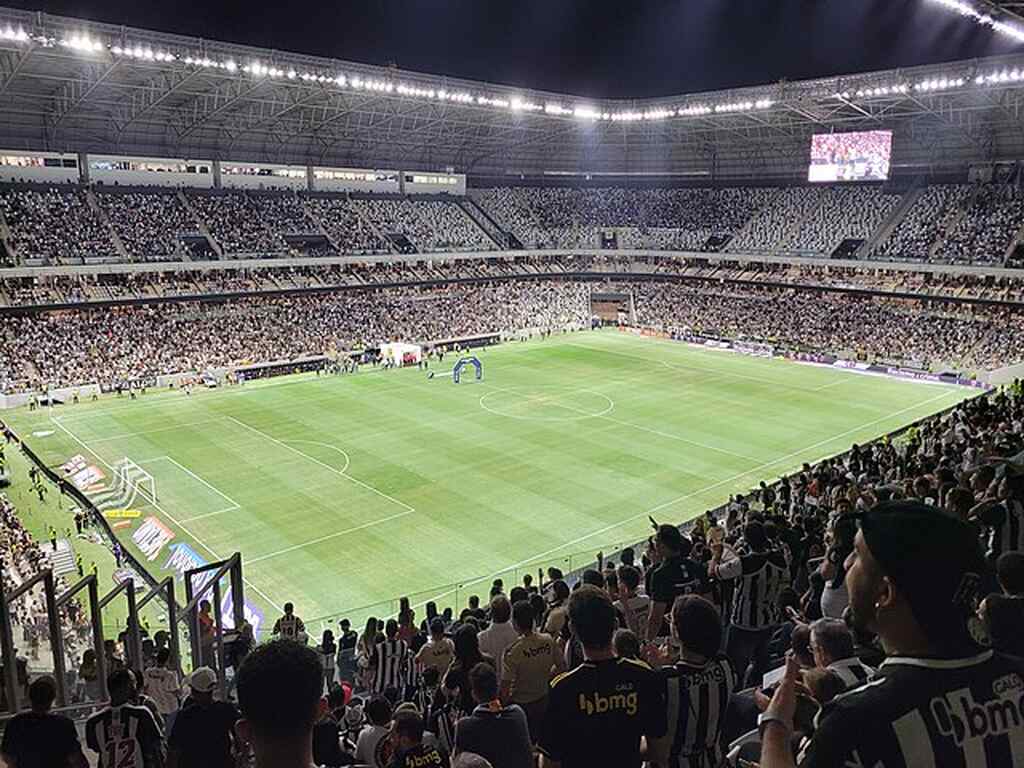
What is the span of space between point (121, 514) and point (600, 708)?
91.6ft

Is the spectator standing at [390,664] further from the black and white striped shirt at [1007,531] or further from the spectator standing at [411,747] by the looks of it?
the black and white striped shirt at [1007,531]

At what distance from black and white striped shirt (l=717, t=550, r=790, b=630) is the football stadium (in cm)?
4

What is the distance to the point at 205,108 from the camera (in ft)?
172

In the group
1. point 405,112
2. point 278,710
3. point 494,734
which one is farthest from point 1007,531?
point 405,112

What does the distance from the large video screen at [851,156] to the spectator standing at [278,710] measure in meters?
62.5

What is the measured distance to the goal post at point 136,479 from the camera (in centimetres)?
2997

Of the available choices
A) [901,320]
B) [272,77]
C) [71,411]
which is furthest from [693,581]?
[901,320]

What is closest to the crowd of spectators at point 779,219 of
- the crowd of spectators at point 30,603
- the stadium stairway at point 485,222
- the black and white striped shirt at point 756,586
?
the stadium stairway at point 485,222

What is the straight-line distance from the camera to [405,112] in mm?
58375

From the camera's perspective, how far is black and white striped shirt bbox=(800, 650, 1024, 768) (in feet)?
8.05

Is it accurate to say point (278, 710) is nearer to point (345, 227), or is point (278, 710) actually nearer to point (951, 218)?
point (345, 227)

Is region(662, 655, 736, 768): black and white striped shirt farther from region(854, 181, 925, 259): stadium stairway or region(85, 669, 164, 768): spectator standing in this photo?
region(854, 181, 925, 259): stadium stairway

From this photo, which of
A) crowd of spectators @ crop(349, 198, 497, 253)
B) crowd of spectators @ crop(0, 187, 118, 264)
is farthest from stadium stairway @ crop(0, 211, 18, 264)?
crowd of spectators @ crop(349, 198, 497, 253)

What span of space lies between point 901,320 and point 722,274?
17.9 m
